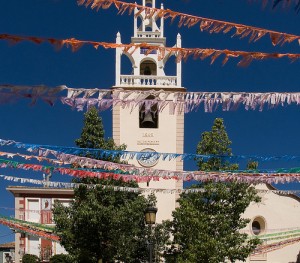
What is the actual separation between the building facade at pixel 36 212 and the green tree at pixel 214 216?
55.8 ft

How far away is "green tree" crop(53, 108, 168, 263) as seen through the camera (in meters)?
22.9

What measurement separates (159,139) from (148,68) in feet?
12.0

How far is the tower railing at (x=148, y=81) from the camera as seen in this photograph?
3034cm

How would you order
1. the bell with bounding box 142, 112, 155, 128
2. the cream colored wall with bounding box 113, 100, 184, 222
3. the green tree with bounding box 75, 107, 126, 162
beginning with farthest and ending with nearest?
1. the bell with bounding box 142, 112, 155, 128
2. the cream colored wall with bounding box 113, 100, 184, 222
3. the green tree with bounding box 75, 107, 126, 162

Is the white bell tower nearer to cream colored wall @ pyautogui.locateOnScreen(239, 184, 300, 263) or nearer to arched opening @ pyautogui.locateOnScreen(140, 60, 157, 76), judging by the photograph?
arched opening @ pyautogui.locateOnScreen(140, 60, 157, 76)

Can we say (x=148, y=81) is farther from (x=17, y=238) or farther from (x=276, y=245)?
(x=17, y=238)

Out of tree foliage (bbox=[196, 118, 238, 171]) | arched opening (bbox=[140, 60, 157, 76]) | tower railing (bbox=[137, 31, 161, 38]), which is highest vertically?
tower railing (bbox=[137, 31, 161, 38])

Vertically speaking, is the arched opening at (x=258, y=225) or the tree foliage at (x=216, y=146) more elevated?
the tree foliage at (x=216, y=146)

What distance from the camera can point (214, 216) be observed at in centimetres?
2320

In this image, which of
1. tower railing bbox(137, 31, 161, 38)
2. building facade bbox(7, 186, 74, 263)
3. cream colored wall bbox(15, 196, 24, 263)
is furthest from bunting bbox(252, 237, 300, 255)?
cream colored wall bbox(15, 196, 24, 263)

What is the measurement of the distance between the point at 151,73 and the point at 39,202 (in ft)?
44.6

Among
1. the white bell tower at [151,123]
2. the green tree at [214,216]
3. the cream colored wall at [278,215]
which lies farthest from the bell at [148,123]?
the green tree at [214,216]

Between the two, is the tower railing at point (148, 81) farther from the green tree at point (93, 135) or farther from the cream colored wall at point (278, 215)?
the cream colored wall at point (278, 215)

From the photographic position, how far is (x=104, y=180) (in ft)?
75.9
